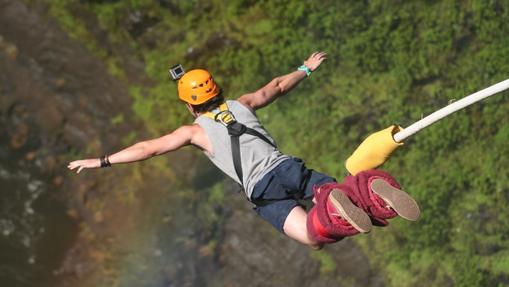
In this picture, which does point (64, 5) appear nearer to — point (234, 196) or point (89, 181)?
point (89, 181)

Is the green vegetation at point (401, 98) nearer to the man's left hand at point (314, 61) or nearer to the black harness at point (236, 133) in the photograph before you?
the man's left hand at point (314, 61)

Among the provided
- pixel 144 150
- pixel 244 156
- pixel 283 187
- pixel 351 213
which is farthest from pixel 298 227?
pixel 144 150

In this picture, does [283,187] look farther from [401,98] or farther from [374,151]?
[401,98]

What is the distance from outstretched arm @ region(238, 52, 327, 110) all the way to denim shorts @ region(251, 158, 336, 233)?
33.4 inches

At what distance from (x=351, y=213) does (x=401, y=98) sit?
21.4 ft

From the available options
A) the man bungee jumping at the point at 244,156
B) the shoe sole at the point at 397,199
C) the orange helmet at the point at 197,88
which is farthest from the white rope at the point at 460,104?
the orange helmet at the point at 197,88

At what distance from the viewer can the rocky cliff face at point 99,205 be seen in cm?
1309

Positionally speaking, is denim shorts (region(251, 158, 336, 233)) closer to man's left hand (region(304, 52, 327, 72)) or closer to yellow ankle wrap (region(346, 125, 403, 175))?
yellow ankle wrap (region(346, 125, 403, 175))

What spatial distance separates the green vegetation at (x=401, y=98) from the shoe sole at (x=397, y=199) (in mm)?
5992

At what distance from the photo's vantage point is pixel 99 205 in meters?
14.2

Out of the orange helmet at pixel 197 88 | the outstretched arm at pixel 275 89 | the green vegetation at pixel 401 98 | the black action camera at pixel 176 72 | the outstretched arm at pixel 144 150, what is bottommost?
the green vegetation at pixel 401 98

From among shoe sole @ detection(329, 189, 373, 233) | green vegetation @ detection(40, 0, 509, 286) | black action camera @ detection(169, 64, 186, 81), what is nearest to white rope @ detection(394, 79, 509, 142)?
shoe sole @ detection(329, 189, 373, 233)

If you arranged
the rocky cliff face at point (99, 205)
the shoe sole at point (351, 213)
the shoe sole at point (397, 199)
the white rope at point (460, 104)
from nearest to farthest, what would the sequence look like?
the white rope at point (460, 104) → the shoe sole at point (397, 199) → the shoe sole at point (351, 213) → the rocky cliff face at point (99, 205)

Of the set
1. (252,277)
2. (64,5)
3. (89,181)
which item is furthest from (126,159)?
(64,5)
